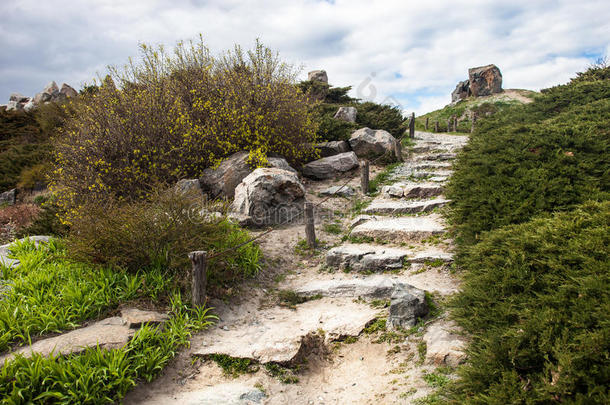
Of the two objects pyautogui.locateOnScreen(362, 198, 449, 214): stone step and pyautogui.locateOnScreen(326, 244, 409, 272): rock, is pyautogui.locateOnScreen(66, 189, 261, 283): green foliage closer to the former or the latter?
pyautogui.locateOnScreen(326, 244, 409, 272): rock

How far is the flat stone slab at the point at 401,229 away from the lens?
6.58 meters

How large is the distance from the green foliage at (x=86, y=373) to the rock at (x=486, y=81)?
34.3 m

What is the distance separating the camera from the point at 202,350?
A: 400cm

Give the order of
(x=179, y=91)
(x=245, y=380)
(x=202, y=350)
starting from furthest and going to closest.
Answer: (x=179, y=91), (x=202, y=350), (x=245, y=380)

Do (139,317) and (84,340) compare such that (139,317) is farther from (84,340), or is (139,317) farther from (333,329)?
(333,329)

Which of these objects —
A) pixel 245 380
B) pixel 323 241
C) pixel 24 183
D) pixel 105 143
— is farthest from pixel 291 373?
pixel 24 183

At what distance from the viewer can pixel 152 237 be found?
496cm

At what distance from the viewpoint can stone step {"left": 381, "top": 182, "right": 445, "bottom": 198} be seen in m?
8.81

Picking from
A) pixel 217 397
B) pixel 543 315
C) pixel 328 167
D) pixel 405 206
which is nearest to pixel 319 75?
pixel 328 167

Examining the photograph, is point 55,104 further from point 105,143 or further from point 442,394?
point 442,394

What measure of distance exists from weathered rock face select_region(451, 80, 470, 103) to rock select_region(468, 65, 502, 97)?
143 cm

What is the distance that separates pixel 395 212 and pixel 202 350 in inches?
217

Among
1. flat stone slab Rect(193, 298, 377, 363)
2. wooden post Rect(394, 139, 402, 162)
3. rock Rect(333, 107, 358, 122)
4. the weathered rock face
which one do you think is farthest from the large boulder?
the weathered rock face

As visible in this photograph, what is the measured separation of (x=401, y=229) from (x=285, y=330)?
341cm
